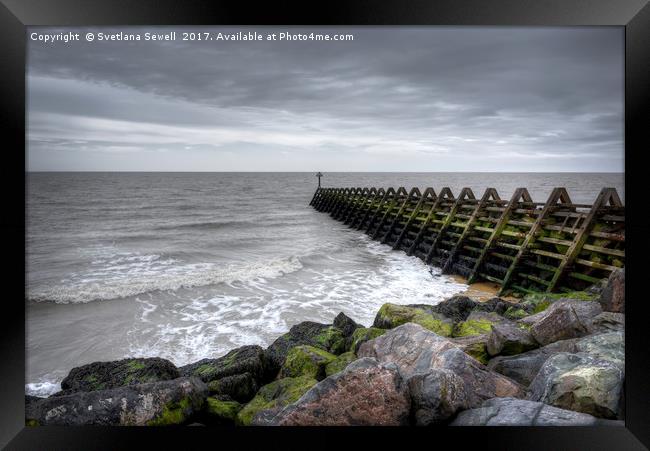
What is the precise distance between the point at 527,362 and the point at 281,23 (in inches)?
146

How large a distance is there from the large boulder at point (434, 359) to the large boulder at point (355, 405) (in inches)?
11.1

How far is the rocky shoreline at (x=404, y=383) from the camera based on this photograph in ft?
9.84

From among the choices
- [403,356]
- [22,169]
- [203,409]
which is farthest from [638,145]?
[22,169]

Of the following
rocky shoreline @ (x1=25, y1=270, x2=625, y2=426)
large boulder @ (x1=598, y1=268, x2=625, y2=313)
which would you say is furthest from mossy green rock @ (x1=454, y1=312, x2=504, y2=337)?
large boulder @ (x1=598, y1=268, x2=625, y2=313)

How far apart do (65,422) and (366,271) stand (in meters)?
10.4

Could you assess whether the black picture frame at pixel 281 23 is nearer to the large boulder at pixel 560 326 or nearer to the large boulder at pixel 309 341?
the large boulder at pixel 560 326

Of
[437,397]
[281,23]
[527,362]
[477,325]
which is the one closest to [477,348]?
[527,362]

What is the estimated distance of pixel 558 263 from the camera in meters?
9.02

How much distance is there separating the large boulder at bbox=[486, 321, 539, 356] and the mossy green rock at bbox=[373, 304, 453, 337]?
1173mm

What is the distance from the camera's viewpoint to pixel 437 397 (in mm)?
2965

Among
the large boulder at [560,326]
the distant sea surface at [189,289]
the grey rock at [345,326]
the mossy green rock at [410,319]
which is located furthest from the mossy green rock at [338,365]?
the distant sea surface at [189,289]

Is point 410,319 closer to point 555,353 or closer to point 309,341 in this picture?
point 309,341

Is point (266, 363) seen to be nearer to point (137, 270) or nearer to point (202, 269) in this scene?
point (202, 269)

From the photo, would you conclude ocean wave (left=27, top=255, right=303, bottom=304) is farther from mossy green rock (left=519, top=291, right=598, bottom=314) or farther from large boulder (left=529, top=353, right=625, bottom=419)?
large boulder (left=529, top=353, right=625, bottom=419)
